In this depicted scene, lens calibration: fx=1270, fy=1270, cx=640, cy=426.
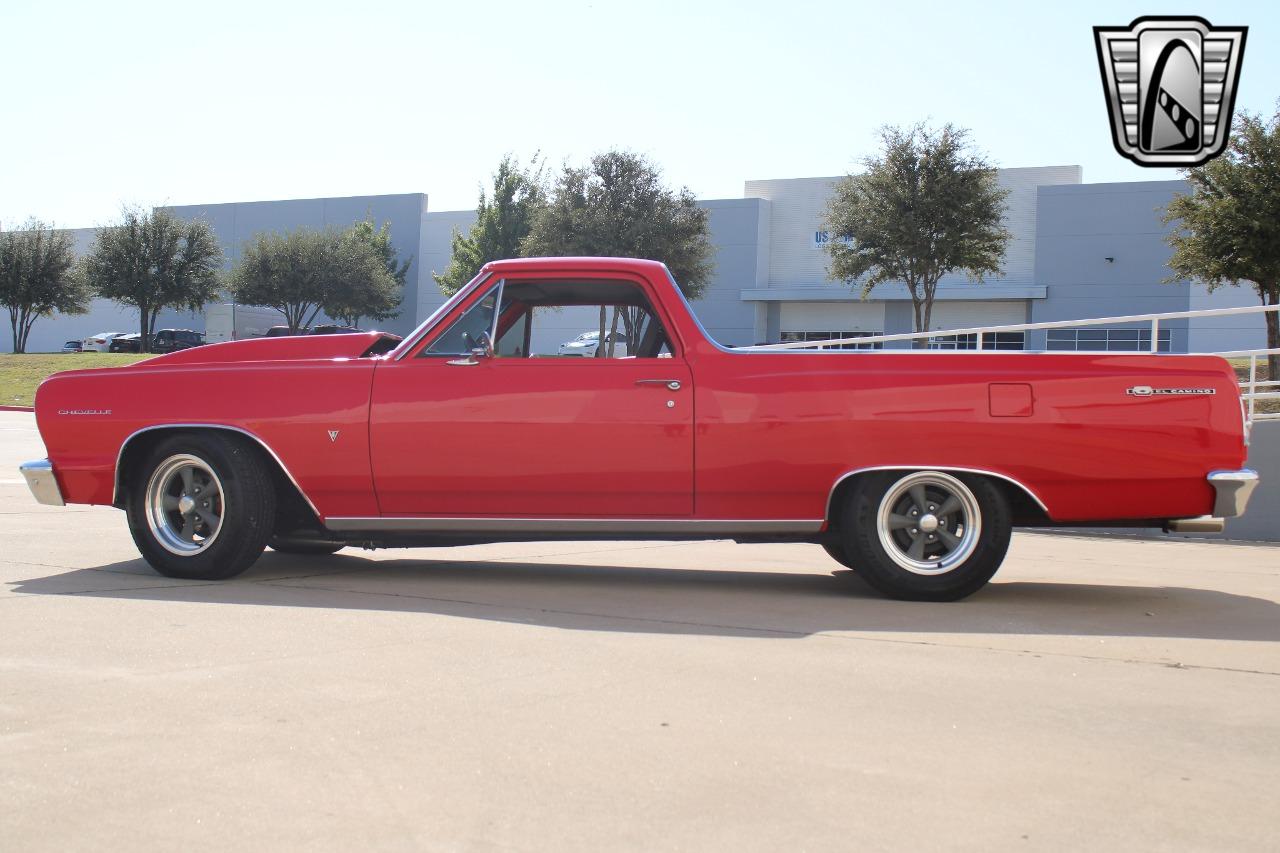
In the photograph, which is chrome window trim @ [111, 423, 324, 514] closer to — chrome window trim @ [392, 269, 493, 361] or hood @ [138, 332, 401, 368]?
hood @ [138, 332, 401, 368]

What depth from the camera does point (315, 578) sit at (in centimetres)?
672

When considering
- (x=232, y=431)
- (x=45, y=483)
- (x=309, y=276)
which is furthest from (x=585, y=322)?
(x=309, y=276)

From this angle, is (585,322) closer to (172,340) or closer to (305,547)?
(305,547)

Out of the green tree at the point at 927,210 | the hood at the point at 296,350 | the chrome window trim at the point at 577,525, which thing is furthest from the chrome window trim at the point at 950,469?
the green tree at the point at 927,210

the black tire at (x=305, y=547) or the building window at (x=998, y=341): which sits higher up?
the building window at (x=998, y=341)

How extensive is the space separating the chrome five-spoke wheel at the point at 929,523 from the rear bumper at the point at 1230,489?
1.08 m

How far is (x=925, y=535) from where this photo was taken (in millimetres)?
6137

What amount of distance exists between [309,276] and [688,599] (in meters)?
55.8

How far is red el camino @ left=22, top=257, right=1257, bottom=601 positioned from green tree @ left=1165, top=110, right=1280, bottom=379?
24874 mm

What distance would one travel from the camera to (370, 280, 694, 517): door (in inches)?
246

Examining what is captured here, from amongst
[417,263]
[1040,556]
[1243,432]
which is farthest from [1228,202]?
[417,263]

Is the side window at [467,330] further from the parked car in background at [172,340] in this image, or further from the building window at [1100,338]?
the parked car in background at [172,340]

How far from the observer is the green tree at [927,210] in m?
38.7

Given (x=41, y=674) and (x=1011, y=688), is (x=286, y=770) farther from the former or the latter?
(x=1011, y=688)
